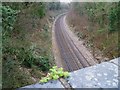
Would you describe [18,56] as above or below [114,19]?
below

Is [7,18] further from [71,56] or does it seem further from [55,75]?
[55,75]

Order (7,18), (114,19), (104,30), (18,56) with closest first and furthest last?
(18,56) < (7,18) < (114,19) < (104,30)

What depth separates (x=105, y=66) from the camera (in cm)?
194

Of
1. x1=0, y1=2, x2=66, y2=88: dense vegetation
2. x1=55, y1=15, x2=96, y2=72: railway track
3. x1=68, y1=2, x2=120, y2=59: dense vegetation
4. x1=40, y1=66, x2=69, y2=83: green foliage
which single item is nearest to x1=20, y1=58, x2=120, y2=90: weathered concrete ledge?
x1=40, y1=66, x2=69, y2=83: green foliage

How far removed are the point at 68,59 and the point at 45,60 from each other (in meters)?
2.26

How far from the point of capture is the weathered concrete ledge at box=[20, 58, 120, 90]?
1654 mm

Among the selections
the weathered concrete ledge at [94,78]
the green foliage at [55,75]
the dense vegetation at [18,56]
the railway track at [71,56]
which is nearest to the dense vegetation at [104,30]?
the railway track at [71,56]

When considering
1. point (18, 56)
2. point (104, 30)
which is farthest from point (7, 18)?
point (104, 30)

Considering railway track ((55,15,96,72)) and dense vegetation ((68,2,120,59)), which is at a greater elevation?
dense vegetation ((68,2,120,59))

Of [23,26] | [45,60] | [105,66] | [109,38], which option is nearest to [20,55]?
[45,60]

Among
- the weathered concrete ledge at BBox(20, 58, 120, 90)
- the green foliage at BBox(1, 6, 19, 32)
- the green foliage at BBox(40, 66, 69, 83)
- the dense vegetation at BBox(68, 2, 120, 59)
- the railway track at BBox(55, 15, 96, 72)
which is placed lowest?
the railway track at BBox(55, 15, 96, 72)

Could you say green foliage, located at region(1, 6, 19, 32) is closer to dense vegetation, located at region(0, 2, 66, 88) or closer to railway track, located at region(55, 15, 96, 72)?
dense vegetation, located at region(0, 2, 66, 88)

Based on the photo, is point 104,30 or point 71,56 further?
point 104,30

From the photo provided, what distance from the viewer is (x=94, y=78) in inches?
69.1
